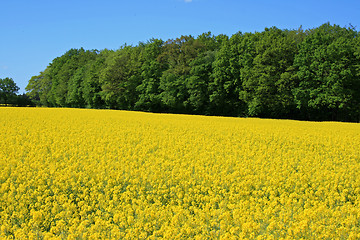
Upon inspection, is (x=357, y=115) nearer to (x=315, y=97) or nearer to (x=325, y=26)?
(x=315, y=97)

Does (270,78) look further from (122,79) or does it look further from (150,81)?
(122,79)

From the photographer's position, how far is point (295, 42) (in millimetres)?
47281

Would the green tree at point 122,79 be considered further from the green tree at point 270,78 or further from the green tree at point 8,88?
the green tree at point 8,88

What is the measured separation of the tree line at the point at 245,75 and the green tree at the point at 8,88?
1795 inches

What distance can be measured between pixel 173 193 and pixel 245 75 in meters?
42.5

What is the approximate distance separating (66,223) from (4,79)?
393ft

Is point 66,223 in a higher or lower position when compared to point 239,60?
lower

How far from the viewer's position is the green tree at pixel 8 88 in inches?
4000

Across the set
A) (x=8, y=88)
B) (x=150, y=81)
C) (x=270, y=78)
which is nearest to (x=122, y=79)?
(x=150, y=81)

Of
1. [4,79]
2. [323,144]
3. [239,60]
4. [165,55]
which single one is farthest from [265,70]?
[4,79]

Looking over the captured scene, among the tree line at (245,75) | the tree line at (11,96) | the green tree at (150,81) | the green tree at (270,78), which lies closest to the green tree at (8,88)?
the tree line at (11,96)

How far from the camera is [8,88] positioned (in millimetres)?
110688

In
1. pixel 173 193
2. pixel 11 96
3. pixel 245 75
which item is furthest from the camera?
pixel 11 96

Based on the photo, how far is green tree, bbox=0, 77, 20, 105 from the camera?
102 m
